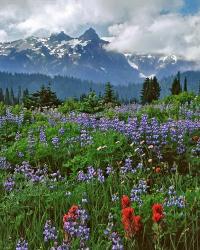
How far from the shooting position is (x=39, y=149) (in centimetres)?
777

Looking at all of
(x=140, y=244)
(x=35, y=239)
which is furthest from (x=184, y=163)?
(x=35, y=239)

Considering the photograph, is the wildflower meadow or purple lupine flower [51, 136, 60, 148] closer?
the wildflower meadow

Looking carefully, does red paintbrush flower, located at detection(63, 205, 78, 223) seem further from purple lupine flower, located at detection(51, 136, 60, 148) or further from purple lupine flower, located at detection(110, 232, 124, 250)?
purple lupine flower, located at detection(51, 136, 60, 148)

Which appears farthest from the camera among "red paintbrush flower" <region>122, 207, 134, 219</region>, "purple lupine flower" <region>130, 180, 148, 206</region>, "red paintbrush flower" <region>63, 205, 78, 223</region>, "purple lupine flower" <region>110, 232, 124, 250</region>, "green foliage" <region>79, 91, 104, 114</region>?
"green foliage" <region>79, 91, 104, 114</region>

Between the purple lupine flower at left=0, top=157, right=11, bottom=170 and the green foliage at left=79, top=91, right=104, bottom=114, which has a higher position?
the green foliage at left=79, top=91, right=104, bottom=114

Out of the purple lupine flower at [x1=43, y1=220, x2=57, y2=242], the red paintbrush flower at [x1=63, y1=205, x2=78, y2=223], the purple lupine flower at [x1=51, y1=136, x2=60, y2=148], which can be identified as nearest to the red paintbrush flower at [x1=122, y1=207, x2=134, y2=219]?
the red paintbrush flower at [x1=63, y1=205, x2=78, y2=223]

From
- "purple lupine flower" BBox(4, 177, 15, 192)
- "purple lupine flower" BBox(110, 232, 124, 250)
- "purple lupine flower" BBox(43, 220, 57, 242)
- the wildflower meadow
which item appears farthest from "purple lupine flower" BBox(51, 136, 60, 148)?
"purple lupine flower" BBox(110, 232, 124, 250)

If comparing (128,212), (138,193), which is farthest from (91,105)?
(128,212)

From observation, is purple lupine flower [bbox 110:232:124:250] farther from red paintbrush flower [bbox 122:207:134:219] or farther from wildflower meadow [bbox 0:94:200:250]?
red paintbrush flower [bbox 122:207:134:219]

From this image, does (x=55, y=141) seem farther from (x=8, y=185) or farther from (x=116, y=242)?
(x=116, y=242)

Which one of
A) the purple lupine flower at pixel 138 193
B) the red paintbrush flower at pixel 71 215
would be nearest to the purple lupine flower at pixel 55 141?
the purple lupine flower at pixel 138 193

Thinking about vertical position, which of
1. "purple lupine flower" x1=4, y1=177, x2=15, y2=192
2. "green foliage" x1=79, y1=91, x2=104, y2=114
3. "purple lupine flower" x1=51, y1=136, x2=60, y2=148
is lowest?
"purple lupine flower" x1=4, y1=177, x2=15, y2=192

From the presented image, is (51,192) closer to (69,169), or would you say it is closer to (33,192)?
(33,192)

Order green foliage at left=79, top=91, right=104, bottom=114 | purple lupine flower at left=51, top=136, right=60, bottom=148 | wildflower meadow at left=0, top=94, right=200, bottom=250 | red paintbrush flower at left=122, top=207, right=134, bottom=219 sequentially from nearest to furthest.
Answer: red paintbrush flower at left=122, top=207, right=134, bottom=219 < wildflower meadow at left=0, top=94, right=200, bottom=250 < purple lupine flower at left=51, top=136, right=60, bottom=148 < green foliage at left=79, top=91, right=104, bottom=114
